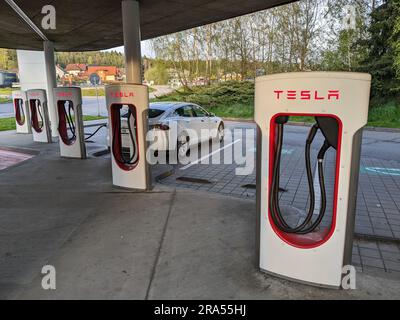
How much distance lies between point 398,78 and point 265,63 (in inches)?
389

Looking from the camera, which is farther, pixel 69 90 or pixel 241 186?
pixel 69 90

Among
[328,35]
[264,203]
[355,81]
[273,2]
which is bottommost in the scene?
[264,203]

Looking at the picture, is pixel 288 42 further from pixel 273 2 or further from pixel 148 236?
pixel 148 236

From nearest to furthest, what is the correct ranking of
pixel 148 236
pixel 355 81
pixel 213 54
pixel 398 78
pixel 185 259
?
1. pixel 355 81
2. pixel 185 259
3. pixel 148 236
4. pixel 398 78
5. pixel 213 54

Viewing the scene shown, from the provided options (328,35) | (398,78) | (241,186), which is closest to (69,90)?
(241,186)

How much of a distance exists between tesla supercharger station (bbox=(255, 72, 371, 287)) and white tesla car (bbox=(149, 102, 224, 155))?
4.97 meters

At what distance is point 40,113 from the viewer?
11398 millimetres

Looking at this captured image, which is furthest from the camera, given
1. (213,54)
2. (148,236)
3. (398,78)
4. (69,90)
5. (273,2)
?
(213,54)

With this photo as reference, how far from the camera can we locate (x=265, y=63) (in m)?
24.4

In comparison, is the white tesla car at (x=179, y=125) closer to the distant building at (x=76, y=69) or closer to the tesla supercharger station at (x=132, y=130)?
the tesla supercharger station at (x=132, y=130)

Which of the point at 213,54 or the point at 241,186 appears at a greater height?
the point at 213,54

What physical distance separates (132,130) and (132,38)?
2529mm

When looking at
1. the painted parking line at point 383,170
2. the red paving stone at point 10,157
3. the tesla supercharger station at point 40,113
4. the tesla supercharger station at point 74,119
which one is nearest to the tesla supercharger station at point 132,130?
the tesla supercharger station at point 74,119

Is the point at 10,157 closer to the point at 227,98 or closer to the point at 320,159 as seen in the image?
the point at 320,159
